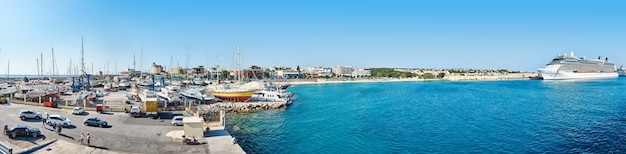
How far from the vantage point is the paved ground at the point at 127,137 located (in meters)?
22.9

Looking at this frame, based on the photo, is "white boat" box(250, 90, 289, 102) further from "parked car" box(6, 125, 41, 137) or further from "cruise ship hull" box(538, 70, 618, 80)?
"cruise ship hull" box(538, 70, 618, 80)

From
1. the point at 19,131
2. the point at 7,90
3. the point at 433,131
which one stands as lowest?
the point at 433,131

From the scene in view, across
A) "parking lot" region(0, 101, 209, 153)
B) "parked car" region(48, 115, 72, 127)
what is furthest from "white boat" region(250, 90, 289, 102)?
"parked car" region(48, 115, 72, 127)

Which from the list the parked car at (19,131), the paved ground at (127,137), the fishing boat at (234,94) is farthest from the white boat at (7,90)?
the parked car at (19,131)

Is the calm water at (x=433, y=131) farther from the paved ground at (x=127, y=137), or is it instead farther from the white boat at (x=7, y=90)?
the white boat at (x=7, y=90)

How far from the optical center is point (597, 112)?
50.6 meters

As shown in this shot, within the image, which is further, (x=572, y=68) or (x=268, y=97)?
(x=572, y=68)

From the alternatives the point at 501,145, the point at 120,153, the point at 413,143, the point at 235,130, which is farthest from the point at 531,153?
the point at 120,153

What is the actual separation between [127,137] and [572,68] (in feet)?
613

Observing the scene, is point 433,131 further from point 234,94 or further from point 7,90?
point 7,90

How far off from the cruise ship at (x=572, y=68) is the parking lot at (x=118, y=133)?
174 metres

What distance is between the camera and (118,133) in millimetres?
27391

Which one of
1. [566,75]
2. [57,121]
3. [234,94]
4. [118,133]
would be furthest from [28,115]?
[566,75]

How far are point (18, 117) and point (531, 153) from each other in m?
42.1
